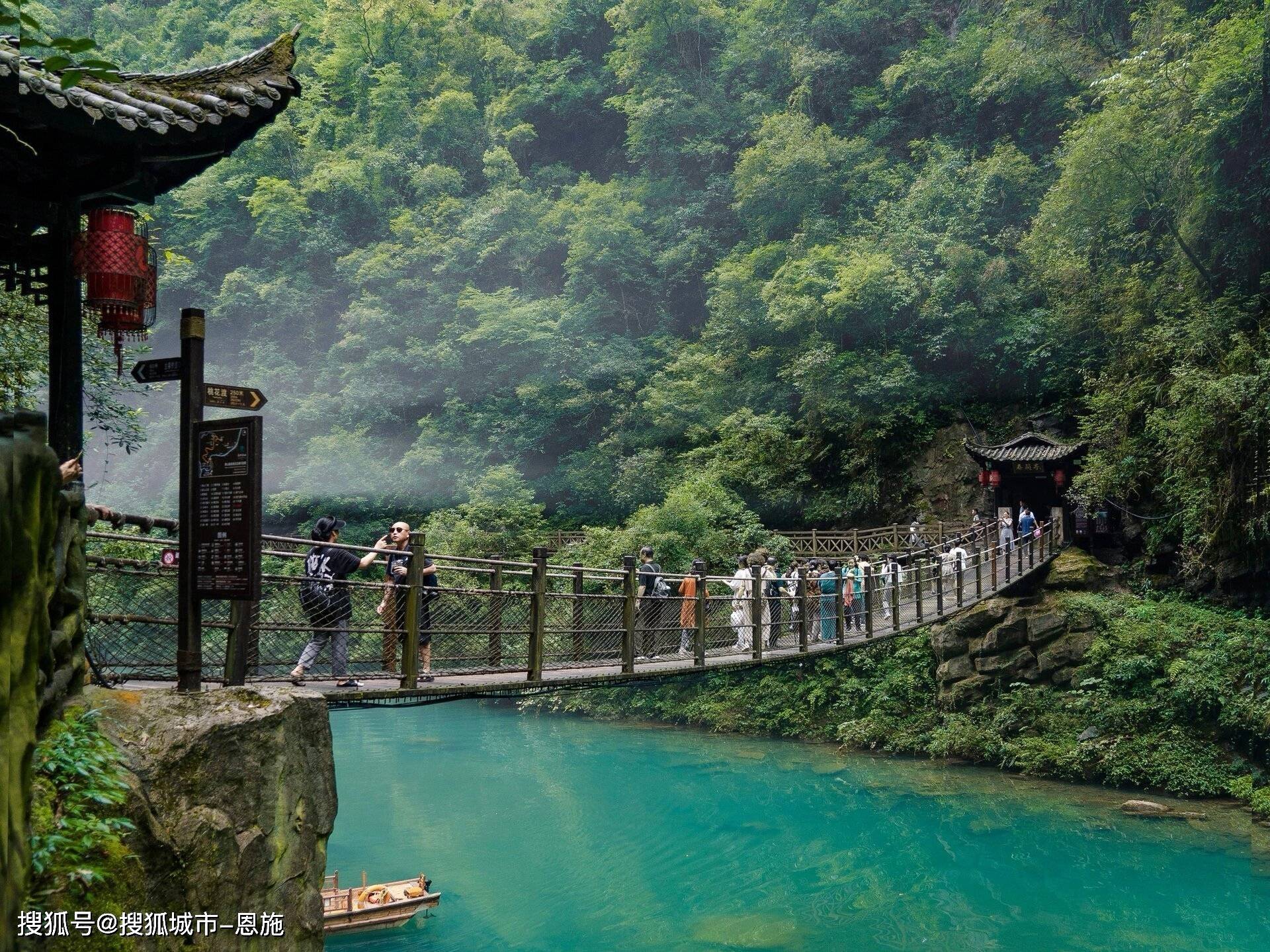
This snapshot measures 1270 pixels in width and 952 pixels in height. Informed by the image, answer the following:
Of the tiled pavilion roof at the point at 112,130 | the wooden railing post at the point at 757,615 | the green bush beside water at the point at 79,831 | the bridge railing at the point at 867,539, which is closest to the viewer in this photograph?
the green bush beside water at the point at 79,831

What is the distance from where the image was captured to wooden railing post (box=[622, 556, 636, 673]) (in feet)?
22.6

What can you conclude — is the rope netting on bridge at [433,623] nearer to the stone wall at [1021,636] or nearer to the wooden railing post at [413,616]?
the wooden railing post at [413,616]

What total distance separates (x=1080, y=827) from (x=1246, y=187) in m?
10.1

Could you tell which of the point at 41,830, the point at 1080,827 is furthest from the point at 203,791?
the point at 1080,827

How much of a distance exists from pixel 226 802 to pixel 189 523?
3.62 feet

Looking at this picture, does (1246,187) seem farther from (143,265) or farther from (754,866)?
(143,265)

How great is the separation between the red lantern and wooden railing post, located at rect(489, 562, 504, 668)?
7.43 ft

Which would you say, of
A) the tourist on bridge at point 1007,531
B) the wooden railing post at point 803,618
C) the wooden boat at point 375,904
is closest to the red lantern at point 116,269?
the wooden boat at point 375,904

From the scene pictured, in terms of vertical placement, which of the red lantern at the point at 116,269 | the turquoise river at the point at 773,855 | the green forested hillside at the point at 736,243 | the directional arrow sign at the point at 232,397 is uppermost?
the green forested hillside at the point at 736,243

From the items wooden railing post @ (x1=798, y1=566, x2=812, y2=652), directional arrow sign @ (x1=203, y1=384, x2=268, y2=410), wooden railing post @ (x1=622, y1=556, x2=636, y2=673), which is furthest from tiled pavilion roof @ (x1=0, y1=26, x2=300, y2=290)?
wooden railing post @ (x1=798, y1=566, x2=812, y2=652)

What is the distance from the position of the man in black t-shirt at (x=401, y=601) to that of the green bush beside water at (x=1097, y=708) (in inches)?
327

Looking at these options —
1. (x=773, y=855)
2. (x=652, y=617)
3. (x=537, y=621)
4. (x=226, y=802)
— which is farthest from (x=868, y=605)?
(x=226, y=802)

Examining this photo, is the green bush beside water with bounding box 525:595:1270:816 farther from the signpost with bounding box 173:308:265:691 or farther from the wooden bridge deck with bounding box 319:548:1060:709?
the signpost with bounding box 173:308:265:691

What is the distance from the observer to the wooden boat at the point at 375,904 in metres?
7.94
